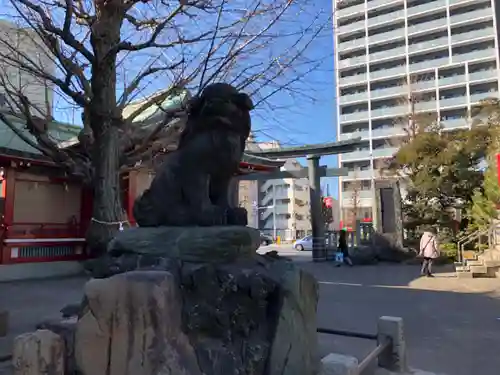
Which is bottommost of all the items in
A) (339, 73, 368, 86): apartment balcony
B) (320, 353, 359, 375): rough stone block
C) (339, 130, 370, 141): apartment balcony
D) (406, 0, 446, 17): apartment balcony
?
(320, 353, 359, 375): rough stone block

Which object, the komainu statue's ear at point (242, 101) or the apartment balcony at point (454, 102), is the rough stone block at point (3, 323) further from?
the apartment balcony at point (454, 102)

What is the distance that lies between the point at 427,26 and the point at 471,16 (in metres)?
4.56

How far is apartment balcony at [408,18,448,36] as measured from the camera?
48.7m

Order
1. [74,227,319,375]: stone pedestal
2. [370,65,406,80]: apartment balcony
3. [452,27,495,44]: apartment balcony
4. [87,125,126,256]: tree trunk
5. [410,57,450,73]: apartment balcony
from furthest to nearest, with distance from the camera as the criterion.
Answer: [370,65,406,80]: apartment balcony, [410,57,450,73]: apartment balcony, [452,27,495,44]: apartment balcony, [87,125,126,256]: tree trunk, [74,227,319,375]: stone pedestal

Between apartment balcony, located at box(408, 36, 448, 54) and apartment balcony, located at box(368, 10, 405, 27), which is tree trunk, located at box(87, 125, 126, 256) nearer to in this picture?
apartment balcony, located at box(408, 36, 448, 54)

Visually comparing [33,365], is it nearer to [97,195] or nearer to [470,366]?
[470,366]

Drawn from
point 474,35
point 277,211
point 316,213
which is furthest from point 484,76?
point 316,213

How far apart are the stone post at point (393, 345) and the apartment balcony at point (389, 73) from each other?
50542 mm

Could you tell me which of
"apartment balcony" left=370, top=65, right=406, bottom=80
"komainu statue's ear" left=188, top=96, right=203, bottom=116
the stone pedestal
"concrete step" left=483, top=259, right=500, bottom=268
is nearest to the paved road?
"concrete step" left=483, top=259, right=500, bottom=268

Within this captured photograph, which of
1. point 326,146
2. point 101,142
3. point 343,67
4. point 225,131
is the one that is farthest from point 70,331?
point 343,67

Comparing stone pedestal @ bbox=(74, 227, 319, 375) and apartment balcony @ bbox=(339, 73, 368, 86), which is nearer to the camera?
stone pedestal @ bbox=(74, 227, 319, 375)

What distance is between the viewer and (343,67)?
54.3 metres

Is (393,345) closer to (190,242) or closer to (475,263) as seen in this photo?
(190,242)

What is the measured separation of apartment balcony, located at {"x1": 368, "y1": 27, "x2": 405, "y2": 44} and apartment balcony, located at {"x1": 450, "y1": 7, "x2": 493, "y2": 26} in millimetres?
5479
